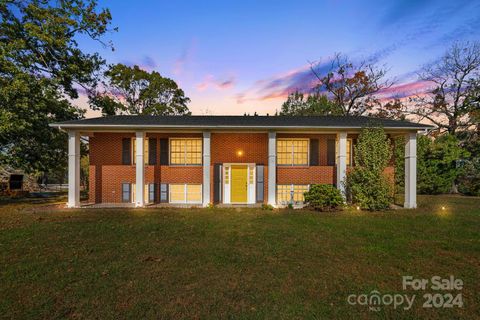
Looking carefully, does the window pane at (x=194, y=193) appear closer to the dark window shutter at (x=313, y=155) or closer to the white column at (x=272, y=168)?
the white column at (x=272, y=168)

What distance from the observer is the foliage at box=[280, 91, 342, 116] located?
106ft

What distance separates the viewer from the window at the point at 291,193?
46.6ft

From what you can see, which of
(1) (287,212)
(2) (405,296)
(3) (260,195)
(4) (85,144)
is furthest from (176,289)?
(4) (85,144)

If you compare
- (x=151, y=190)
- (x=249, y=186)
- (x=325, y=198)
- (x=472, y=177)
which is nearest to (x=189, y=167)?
(x=151, y=190)

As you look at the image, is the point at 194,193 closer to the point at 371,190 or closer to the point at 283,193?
the point at 283,193

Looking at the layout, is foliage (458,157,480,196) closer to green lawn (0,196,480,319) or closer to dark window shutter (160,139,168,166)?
green lawn (0,196,480,319)

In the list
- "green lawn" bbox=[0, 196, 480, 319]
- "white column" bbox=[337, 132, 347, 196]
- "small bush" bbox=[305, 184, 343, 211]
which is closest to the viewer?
"green lawn" bbox=[0, 196, 480, 319]

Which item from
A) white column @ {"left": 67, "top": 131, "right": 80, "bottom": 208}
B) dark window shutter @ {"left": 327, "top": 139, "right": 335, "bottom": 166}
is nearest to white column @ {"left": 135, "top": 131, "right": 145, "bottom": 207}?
white column @ {"left": 67, "top": 131, "right": 80, "bottom": 208}

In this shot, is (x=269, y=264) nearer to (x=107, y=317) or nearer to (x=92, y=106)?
(x=107, y=317)

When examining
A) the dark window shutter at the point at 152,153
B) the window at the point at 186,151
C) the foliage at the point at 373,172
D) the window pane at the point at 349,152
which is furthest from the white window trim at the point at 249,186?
the window pane at the point at 349,152

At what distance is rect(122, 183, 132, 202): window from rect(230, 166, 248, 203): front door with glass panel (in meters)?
5.93

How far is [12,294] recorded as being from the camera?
12.8 ft

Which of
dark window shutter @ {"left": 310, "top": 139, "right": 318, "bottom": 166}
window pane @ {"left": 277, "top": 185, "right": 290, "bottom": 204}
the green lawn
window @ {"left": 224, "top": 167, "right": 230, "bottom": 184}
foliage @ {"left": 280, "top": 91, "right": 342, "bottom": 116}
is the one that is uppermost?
foliage @ {"left": 280, "top": 91, "right": 342, "bottom": 116}

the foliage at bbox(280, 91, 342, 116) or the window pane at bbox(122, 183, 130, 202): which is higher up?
Answer: the foliage at bbox(280, 91, 342, 116)
